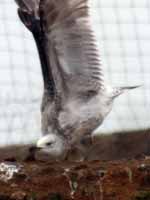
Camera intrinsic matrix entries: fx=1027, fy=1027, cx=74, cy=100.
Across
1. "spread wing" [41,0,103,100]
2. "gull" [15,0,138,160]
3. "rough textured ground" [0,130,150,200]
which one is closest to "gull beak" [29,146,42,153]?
"gull" [15,0,138,160]

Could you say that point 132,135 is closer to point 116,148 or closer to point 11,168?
point 116,148

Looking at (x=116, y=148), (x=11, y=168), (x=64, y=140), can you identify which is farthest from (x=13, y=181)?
(x=116, y=148)

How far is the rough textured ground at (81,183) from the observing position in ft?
17.3

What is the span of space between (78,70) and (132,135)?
87 cm

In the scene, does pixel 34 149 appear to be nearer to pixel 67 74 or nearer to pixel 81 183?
pixel 67 74

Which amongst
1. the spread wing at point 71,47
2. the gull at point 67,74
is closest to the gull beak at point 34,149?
the gull at point 67,74

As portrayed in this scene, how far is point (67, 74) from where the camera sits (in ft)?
20.4

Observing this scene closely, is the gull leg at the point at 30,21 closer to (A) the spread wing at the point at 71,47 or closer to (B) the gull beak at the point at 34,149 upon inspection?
(A) the spread wing at the point at 71,47

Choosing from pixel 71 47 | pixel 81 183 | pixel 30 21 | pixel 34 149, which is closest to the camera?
pixel 81 183

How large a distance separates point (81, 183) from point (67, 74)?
1040mm

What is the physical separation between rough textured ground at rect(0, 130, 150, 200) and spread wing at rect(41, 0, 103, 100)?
81 centimetres

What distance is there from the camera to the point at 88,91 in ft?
20.6

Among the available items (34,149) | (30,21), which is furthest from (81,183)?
(30,21)

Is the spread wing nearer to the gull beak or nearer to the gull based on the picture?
the gull
